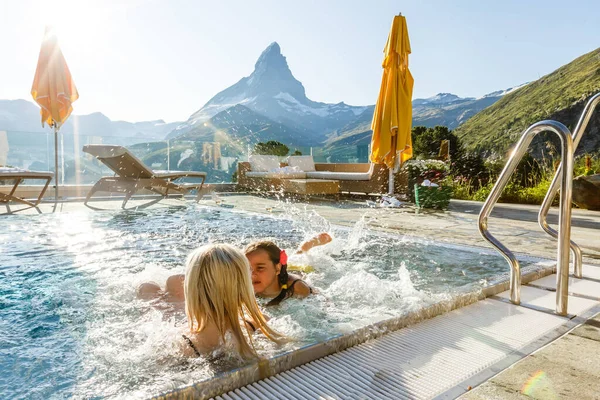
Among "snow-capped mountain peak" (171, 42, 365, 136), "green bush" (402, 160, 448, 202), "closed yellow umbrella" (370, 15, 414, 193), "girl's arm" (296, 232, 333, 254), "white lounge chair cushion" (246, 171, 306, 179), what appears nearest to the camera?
"girl's arm" (296, 232, 333, 254)

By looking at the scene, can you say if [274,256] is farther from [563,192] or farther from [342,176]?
[342,176]

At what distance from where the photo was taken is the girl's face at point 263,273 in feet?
7.80

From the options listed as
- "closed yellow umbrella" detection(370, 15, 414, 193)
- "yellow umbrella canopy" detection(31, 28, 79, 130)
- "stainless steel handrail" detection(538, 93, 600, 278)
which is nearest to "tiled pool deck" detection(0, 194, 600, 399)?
"stainless steel handrail" detection(538, 93, 600, 278)

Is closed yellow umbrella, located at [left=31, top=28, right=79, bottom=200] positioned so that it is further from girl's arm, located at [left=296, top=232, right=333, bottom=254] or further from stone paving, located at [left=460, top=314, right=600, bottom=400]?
stone paving, located at [left=460, top=314, right=600, bottom=400]

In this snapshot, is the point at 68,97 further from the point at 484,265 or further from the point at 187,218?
the point at 484,265

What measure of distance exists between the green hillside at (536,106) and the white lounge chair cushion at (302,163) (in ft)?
107

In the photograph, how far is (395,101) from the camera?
7699 millimetres

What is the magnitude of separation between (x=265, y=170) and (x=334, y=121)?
142 metres

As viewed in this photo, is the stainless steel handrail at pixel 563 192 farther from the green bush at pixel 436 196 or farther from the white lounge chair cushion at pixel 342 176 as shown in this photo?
the white lounge chair cushion at pixel 342 176

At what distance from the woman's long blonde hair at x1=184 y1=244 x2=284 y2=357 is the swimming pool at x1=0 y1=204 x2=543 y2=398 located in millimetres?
137

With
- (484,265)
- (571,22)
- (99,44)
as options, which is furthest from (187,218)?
(571,22)

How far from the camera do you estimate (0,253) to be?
3566mm

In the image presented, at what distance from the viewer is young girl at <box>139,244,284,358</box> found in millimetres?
1525

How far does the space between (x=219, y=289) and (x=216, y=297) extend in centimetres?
3
